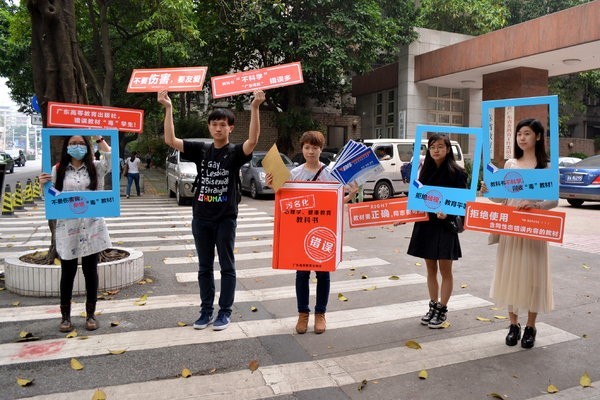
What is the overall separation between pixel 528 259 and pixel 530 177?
0.66 m

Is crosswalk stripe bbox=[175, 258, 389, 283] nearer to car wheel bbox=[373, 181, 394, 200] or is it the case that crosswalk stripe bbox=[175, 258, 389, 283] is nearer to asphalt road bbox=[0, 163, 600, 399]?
asphalt road bbox=[0, 163, 600, 399]

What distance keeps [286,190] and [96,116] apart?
1.88m

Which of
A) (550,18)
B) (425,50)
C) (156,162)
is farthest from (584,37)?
(156,162)

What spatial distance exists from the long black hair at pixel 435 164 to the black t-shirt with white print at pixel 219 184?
151 centimetres

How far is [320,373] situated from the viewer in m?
3.48

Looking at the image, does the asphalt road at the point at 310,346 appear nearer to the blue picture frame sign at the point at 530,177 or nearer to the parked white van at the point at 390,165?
the blue picture frame sign at the point at 530,177

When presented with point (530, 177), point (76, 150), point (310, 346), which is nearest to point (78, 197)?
point (76, 150)

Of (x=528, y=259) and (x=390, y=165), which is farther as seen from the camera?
(x=390, y=165)

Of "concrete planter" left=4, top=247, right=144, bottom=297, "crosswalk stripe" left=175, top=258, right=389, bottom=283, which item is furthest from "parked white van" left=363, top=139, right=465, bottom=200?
"concrete planter" left=4, top=247, right=144, bottom=297

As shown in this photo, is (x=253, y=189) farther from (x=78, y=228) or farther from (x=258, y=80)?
(x=258, y=80)

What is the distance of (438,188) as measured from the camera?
13.2 ft

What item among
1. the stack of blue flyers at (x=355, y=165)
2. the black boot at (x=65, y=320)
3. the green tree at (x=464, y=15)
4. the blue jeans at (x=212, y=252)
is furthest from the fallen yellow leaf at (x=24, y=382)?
the green tree at (x=464, y=15)

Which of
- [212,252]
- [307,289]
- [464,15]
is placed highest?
[464,15]

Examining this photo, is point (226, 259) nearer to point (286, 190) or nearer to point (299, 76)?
point (286, 190)
